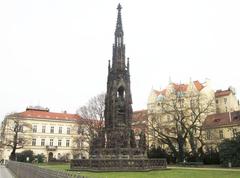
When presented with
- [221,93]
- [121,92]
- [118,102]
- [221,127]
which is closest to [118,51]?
[121,92]

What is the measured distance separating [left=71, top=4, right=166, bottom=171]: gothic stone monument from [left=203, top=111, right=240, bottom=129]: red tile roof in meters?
32.4

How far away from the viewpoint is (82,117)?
157ft

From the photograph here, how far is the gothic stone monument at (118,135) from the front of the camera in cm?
2305

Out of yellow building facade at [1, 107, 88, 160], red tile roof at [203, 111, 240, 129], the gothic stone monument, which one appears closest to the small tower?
the gothic stone monument

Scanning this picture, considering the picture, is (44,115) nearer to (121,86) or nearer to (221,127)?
(221,127)

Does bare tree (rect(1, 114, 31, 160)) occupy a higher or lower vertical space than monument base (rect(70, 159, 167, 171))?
higher

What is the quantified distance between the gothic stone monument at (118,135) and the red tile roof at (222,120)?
3243cm

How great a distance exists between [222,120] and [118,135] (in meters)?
38.4

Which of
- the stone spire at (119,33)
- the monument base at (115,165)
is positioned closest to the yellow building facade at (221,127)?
the stone spire at (119,33)

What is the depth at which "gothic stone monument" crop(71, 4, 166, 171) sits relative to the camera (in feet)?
Result: 75.6

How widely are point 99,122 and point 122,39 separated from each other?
19.4 m

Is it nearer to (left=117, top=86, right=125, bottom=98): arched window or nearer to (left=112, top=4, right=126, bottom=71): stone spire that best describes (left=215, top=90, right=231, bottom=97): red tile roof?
(left=112, top=4, right=126, bottom=71): stone spire

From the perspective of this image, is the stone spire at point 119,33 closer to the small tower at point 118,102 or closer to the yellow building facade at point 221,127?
the small tower at point 118,102

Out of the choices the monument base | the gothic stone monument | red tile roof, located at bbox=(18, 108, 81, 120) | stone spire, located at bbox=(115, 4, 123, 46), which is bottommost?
the monument base
